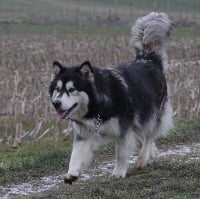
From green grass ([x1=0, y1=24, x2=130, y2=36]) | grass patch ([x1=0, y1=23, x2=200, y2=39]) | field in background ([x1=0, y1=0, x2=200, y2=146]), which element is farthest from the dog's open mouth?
green grass ([x1=0, y1=24, x2=130, y2=36])

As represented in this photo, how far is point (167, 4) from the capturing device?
270 feet

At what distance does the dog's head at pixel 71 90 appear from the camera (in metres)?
8.02

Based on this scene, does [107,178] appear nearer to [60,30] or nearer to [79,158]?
[79,158]

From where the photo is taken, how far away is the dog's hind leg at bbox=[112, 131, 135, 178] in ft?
29.5

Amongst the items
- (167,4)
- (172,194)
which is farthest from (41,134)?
(167,4)

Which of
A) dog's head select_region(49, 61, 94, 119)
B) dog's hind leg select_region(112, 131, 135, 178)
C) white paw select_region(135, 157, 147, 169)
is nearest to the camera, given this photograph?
dog's head select_region(49, 61, 94, 119)

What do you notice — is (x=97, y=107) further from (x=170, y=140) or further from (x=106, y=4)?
(x=106, y=4)

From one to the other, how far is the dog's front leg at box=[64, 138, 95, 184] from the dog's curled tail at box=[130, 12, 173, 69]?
240 cm

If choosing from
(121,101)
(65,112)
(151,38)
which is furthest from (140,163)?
(151,38)

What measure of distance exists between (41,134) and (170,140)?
121 inches

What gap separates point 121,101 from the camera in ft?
28.7

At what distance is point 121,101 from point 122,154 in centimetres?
82

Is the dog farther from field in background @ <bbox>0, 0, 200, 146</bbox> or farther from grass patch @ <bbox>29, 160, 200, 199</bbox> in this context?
field in background @ <bbox>0, 0, 200, 146</bbox>

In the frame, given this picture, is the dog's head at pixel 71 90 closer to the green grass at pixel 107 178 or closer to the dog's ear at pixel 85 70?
the dog's ear at pixel 85 70
